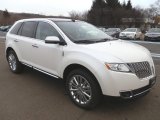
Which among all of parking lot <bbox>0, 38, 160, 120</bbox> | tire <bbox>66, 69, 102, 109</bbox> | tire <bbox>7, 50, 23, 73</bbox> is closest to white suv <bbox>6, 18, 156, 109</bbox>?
tire <bbox>66, 69, 102, 109</bbox>

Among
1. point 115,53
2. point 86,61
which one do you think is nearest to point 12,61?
point 86,61

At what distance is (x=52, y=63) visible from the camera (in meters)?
5.24

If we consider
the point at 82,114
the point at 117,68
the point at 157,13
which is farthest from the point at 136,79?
the point at 157,13

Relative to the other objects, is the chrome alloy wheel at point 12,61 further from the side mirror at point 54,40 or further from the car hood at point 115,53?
the car hood at point 115,53

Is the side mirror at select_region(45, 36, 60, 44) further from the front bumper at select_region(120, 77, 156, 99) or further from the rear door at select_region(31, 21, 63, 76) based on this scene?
the front bumper at select_region(120, 77, 156, 99)

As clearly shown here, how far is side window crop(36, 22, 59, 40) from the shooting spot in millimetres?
5400

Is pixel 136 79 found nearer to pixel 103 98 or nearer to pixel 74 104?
pixel 103 98

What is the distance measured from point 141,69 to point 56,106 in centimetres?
178

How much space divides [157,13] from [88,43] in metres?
75.3

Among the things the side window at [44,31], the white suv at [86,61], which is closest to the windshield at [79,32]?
the white suv at [86,61]

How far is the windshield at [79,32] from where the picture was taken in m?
5.14

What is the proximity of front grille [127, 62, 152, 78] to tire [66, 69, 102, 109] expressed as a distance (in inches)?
27.1

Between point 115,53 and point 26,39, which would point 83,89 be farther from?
point 26,39

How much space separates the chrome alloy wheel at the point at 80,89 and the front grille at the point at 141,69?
2.79 feet
